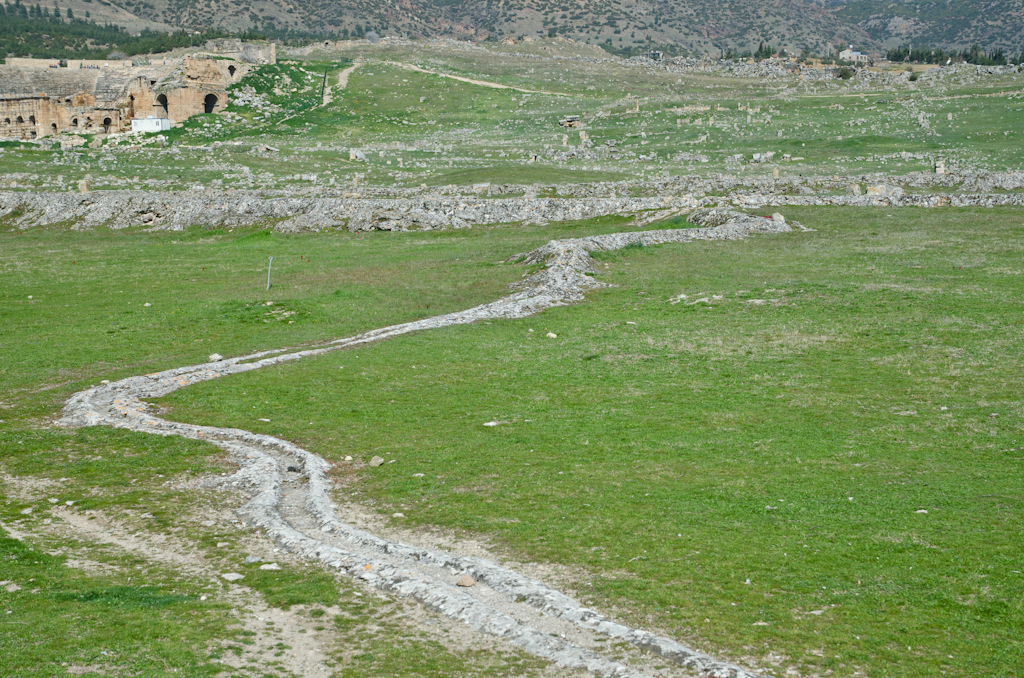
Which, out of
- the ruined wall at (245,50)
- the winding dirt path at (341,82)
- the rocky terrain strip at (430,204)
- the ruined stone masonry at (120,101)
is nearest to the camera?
the rocky terrain strip at (430,204)

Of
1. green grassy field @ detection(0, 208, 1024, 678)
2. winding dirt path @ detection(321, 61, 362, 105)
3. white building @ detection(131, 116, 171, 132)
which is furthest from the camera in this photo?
winding dirt path @ detection(321, 61, 362, 105)

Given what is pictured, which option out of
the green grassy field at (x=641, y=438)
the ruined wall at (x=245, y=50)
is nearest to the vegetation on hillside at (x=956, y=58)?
the ruined wall at (x=245, y=50)

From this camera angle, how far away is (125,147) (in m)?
→ 88.5

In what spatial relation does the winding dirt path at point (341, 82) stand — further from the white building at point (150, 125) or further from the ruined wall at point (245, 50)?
the white building at point (150, 125)

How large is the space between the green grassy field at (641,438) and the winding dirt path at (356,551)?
57cm

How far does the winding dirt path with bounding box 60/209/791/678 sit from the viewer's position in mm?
11547

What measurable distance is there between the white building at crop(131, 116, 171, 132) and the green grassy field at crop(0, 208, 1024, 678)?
A: 59723 mm

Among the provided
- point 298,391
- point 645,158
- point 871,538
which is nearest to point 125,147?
point 645,158

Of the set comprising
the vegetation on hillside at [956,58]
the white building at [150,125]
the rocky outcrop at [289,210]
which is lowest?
the rocky outcrop at [289,210]

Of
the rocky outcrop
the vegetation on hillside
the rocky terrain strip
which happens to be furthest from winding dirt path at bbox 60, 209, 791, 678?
the vegetation on hillside

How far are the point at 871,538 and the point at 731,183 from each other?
2136 inches

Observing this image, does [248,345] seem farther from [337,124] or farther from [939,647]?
[337,124]

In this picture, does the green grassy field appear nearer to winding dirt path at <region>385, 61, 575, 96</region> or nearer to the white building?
the white building

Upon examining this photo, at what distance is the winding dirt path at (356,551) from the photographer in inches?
455
